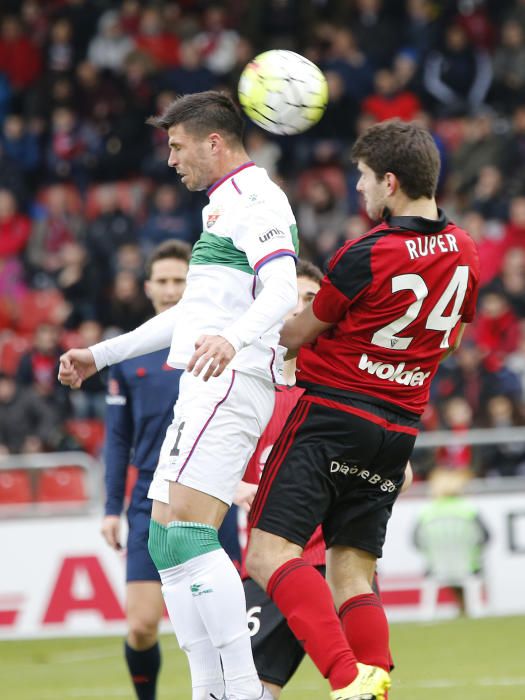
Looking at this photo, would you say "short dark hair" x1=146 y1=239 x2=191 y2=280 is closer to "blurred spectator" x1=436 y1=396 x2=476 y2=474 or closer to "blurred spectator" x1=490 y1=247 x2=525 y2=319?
"blurred spectator" x1=436 y1=396 x2=476 y2=474

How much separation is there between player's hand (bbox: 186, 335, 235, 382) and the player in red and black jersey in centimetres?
53

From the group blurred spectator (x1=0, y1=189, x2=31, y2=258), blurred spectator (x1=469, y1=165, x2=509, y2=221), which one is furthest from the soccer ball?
blurred spectator (x1=0, y1=189, x2=31, y2=258)

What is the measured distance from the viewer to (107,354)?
579 cm

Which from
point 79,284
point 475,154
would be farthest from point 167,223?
point 475,154

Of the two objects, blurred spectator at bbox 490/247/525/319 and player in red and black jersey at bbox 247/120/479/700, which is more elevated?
player in red and black jersey at bbox 247/120/479/700

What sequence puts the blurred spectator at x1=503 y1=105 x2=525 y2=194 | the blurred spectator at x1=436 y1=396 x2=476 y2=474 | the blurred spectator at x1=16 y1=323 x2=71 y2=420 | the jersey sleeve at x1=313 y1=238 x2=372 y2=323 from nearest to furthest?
1. the jersey sleeve at x1=313 y1=238 x2=372 y2=323
2. the blurred spectator at x1=436 y1=396 x2=476 y2=474
3. the blurred spectator at x1=16 y1=323 x2=71 y2=420
4. the blurred spectator at x1=503 y1=105 x2=525 y2=194

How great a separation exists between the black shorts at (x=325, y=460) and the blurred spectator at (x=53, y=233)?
1264 centimetres

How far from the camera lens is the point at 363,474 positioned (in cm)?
546

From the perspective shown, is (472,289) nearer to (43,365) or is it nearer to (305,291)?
(305,291)

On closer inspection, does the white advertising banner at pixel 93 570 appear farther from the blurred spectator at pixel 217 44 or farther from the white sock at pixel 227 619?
the blurred spectator at pixel 217 44

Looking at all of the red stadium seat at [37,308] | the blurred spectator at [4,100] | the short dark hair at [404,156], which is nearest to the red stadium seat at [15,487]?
the red stadium seat at [37,308]

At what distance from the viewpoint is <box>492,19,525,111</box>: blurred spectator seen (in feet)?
57.3

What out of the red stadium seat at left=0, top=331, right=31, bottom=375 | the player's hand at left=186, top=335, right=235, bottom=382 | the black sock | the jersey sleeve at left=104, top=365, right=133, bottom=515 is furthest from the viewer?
the red stadium seat at left=0, top=331, right=31, bottom=375

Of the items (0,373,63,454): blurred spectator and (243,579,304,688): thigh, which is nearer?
(243,579,304,688): thigh
